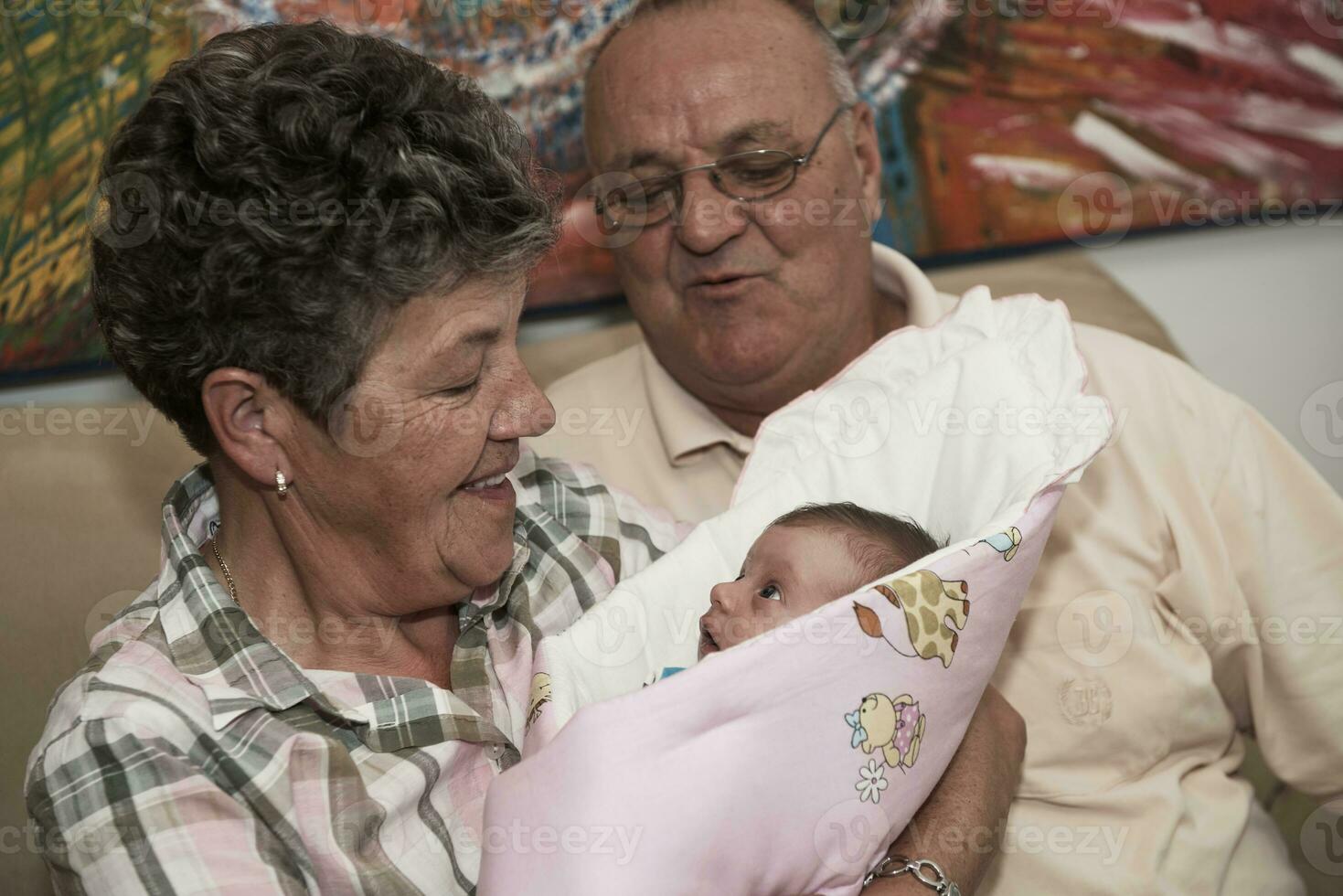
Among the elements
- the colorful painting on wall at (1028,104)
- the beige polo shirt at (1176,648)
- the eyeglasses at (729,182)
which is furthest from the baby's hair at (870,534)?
the colorful painting on wall at (1028,104)

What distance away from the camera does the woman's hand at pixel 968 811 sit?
1405mm

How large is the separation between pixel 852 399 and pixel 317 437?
81 cm

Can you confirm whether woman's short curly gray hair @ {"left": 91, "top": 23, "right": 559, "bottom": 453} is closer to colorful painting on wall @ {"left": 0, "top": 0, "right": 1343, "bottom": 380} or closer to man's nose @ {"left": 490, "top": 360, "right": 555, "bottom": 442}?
man's nose @ {"left": 490, "top": 360, "right": 555, "bottom": 442}

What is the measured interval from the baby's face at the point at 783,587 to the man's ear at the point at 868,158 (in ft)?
2.79

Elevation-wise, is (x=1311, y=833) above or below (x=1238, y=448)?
below

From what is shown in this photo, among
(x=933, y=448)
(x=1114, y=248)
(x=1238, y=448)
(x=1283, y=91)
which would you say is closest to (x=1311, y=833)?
(x=1238, y=448)

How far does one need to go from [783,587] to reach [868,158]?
3.28 ft

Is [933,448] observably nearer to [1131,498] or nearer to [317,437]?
[1131,498]

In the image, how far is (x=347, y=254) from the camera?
123 cm

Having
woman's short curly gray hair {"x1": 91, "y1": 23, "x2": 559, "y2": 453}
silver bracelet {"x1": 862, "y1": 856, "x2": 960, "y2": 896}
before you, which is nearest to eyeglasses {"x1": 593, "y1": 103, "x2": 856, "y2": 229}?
woman's short curly gray hair {"x1": 91, "y1": 23, "x2": 559, "y2": 453}

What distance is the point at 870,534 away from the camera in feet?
4.77

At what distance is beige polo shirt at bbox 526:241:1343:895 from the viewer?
5.63 feet

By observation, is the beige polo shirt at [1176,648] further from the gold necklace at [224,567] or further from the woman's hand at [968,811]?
the gold necklace at [224,567]

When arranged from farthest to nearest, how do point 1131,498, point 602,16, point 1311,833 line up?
point 602,16 → point 1311,833 → point 1131,498
